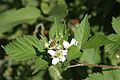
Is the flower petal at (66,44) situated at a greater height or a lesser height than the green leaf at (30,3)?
lesser

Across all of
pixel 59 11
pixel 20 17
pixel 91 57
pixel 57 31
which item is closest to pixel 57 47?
pixel 57 31

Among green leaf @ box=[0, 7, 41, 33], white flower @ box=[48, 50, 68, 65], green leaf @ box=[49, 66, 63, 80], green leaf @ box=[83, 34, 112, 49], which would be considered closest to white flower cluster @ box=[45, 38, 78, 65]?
white flower @ box=[48, 50, 68, 65]

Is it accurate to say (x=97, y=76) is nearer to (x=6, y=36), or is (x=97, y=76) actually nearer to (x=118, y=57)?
(x=118, y=57)

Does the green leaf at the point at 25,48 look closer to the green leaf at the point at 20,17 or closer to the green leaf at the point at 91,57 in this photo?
the green leaf at the point at 91,57

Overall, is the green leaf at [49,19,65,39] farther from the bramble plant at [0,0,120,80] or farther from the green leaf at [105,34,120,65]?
the green leaf at [105,34,120,65]

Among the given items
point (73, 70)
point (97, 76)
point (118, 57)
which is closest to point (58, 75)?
point (73, 70)

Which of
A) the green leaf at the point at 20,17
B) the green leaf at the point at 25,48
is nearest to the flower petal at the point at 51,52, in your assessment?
the green leaf at the point at 25,48

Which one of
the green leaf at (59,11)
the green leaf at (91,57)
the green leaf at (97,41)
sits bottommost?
the green leaf at (91,57)
